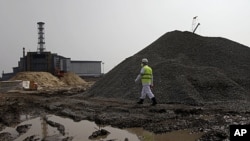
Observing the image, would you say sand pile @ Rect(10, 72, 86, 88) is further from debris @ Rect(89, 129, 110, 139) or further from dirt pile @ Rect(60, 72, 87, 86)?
debris @ Rect(89, 129, 110, 139)

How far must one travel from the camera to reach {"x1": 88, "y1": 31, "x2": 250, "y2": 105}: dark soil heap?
14.0 metres

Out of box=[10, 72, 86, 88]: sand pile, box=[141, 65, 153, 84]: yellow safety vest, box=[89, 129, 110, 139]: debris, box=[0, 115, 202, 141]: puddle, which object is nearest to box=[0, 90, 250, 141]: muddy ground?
box=[0, 115, 202, 141]: puddle

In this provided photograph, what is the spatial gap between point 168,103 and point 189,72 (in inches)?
131

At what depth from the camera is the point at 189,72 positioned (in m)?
16.0

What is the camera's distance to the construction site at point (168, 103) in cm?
782

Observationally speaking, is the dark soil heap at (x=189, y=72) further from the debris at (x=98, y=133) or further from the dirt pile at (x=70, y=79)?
the dirt pile at (x=70, y=79)

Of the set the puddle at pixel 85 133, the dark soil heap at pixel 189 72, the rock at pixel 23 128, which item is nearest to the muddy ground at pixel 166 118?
the puddle at pixel 85 133

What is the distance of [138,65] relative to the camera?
1895 centimetres

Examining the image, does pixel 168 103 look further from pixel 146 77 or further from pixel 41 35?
pixel 41 35

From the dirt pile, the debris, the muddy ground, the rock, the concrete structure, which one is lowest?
the rock

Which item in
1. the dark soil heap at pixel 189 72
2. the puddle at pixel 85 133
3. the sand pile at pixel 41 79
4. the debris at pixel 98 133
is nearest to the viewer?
the puddle at pixel 85 133

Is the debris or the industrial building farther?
the industrial building

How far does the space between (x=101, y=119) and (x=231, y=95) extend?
672 cm

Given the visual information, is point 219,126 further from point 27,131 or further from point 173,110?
point 27,131
